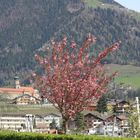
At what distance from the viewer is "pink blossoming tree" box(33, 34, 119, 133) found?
107ft

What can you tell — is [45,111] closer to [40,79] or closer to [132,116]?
[132,116]

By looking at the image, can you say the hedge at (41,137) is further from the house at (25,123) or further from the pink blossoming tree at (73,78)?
the house at (25,123)

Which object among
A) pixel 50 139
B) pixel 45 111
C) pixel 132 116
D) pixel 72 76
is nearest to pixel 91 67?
pixel 72 76

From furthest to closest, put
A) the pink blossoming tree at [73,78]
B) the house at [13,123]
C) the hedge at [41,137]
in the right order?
the house at [13,123]
the pink blossoming tree at [73,78]
the hedge at [41,137]

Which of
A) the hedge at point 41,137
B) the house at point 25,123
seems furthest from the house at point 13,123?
the hedge at point 41,137

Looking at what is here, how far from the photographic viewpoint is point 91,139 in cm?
2675

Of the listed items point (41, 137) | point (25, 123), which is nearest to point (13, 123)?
point (25, 123)

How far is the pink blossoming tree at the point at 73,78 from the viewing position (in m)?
32.7

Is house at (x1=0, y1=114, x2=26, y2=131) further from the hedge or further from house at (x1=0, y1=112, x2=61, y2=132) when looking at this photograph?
the hedge

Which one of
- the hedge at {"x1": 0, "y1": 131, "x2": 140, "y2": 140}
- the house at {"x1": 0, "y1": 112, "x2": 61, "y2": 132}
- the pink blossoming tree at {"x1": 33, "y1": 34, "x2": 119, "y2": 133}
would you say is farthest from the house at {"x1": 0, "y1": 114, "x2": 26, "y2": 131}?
the pink blossoming tree at {"x1": 33, "y1": 34, "x2": 119, "y2": 133}

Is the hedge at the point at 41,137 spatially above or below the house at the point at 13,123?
below

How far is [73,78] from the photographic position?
1293 inches

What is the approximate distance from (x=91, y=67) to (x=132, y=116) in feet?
67.8

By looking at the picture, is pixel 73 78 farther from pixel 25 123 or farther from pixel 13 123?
pixel 13 123
